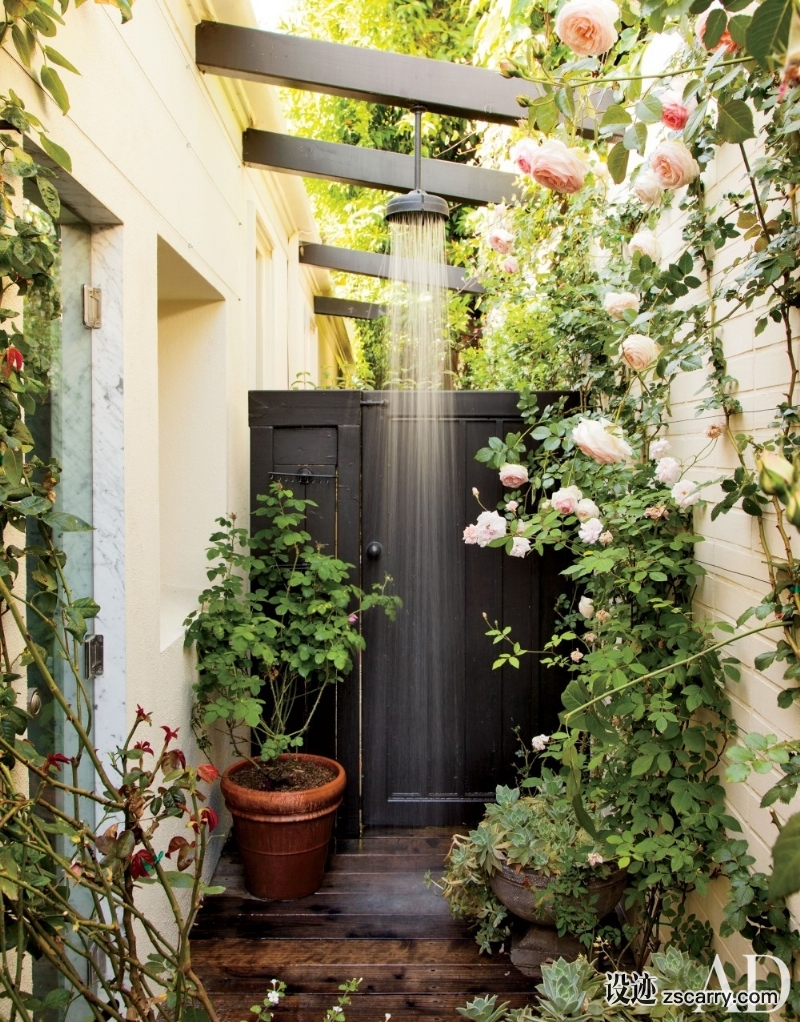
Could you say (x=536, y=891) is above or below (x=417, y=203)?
below

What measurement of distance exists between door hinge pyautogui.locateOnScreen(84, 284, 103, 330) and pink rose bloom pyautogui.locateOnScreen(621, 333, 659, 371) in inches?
51.2

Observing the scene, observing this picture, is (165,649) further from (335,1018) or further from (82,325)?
(335,1018)

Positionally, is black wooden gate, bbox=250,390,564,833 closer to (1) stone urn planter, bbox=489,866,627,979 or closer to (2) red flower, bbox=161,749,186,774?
(1) stone urn planter, bbox=489,866,627,979

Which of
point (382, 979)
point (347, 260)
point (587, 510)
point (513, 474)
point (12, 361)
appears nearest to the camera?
point (12, 361)

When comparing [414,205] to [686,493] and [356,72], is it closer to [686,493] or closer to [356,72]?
[356,72]

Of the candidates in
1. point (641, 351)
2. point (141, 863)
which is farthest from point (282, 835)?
point (641, 351)

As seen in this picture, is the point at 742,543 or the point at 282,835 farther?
the point at 282,835

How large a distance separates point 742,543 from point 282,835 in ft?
6.09

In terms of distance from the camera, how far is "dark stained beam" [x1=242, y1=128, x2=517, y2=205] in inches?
145

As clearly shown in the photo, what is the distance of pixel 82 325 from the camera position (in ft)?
6.64

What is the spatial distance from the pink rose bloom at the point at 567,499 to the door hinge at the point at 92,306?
1340 mm

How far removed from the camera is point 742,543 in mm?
1867

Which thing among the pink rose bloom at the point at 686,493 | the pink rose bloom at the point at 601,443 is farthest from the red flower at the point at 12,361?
the pink rose bloom at the point at 686,493

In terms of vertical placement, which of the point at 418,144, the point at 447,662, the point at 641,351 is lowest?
the point at 447,662
